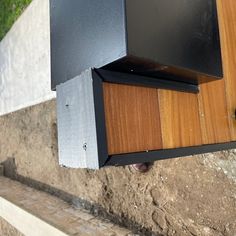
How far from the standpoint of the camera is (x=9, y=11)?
4230 mm

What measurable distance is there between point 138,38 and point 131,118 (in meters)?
0.22

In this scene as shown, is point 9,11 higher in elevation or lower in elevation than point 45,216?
higher

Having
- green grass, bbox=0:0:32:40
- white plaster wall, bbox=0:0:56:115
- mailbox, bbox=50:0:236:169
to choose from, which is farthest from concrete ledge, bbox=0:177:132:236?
green grass, bbox=0:0:32:40

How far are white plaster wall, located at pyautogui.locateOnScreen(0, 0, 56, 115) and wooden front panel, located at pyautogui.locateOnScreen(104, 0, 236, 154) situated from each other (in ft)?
Answer: 7.00

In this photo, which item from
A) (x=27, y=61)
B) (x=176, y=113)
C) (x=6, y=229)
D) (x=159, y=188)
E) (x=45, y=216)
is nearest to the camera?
(x=176, y=113)

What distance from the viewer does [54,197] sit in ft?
10.8

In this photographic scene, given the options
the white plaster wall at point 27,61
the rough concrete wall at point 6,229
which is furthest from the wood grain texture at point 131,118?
the rough concrete wall at point 6,229

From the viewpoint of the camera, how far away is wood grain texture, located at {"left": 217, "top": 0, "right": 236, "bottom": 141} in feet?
3.87

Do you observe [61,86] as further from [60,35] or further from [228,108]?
[228,108]

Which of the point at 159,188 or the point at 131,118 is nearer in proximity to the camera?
the point at 131,118

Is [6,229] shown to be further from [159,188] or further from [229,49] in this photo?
[229,49]

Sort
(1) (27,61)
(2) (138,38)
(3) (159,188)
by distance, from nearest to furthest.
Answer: (2) (138,38)
(3) (159,188)
(1) (27,61)

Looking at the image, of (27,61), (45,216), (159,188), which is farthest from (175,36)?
(27,61)

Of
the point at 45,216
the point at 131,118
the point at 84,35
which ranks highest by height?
the point at 84,35
